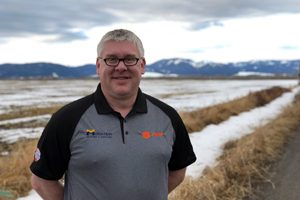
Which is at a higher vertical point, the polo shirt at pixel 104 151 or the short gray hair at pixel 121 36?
the short gray hair at pixel 121 36

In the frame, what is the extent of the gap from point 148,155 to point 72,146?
0.43m

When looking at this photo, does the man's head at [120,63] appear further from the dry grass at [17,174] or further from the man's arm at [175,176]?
the dry grass at [17,174]

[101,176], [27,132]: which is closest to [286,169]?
[101,176]

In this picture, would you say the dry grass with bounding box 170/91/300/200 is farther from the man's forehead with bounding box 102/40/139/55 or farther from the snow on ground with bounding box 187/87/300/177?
the man's forehead with bounding box 102/40/139/55

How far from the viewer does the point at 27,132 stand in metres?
14.5

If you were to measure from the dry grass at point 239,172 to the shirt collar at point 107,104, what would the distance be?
360 centimetres

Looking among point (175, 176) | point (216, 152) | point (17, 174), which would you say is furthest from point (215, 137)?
point (175, 176)

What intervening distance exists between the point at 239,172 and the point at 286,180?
828mm

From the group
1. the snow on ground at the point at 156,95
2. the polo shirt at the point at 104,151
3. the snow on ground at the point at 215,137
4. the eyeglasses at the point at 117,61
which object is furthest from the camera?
the snow on ground at the point at 156,95

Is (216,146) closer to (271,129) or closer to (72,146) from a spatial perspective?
(271,129)

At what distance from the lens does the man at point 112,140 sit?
237cm

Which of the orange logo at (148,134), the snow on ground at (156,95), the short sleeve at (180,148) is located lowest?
the snow on ground at (156,95)

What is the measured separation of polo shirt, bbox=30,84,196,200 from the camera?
236 cm

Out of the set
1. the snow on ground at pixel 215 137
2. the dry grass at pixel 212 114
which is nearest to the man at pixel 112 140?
the snow on ground at pixel 215 137
